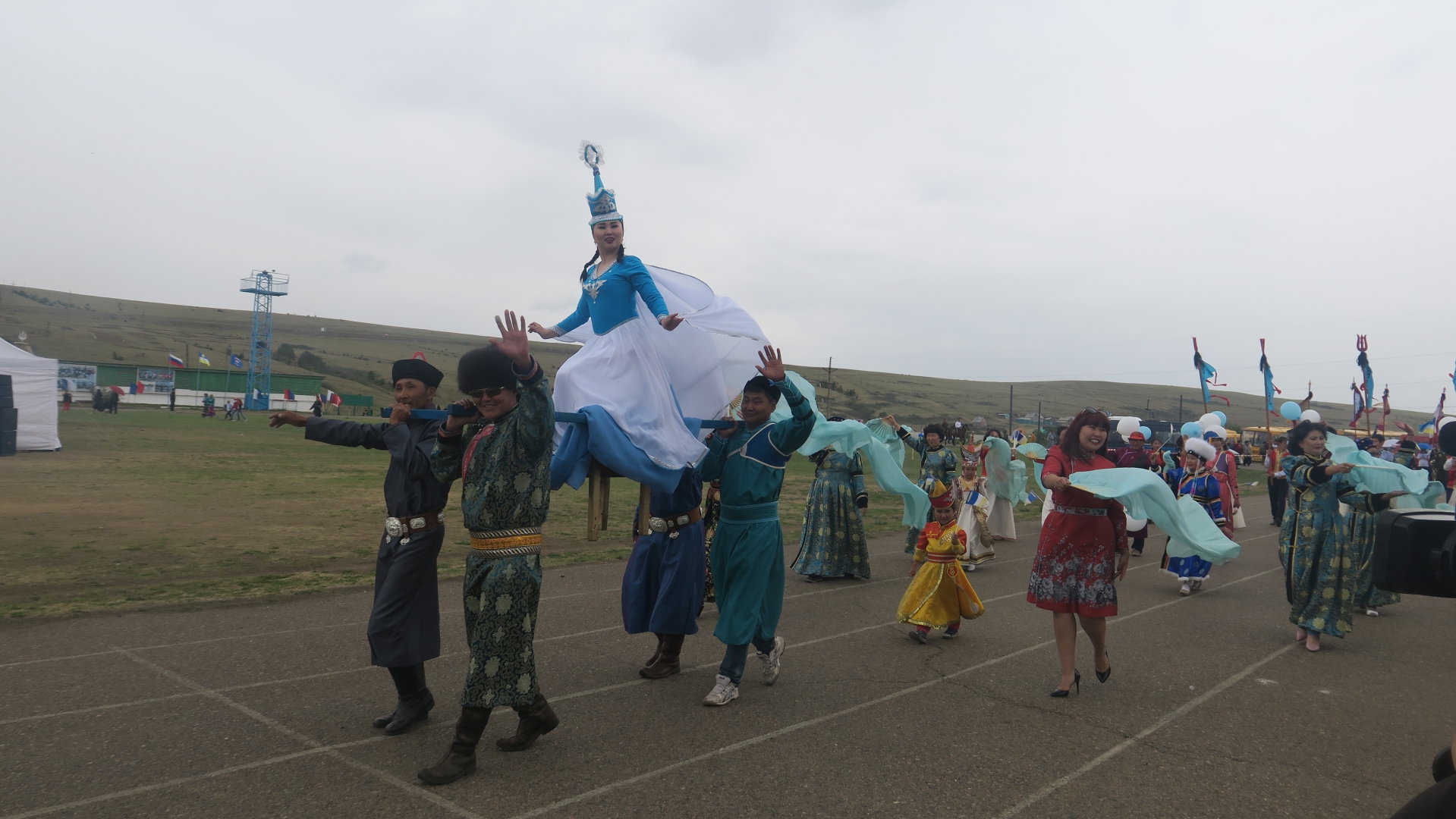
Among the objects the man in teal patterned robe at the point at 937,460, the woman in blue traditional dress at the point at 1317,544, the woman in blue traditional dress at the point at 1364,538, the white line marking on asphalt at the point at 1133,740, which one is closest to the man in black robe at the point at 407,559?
the white line marking on asphalt at the point at 1133,740

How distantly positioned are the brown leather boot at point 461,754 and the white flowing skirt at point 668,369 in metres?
1.42

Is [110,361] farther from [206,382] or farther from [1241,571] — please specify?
[1241,571]

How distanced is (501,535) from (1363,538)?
878 cm

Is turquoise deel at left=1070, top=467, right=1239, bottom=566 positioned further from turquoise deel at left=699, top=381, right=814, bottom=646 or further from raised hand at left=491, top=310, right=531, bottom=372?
raised hand at left=491, top=310, right=531, bottom=372

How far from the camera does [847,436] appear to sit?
6895mm

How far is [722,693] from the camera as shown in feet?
16.2

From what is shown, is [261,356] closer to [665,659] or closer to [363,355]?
[363,355]

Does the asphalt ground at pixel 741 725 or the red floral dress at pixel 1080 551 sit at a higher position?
the red floral dress at pixel 1080 551

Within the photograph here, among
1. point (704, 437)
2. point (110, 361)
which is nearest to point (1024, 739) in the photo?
point (704, 437)

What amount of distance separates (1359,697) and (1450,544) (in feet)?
15.3

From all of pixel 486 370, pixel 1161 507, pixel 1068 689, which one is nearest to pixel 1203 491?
→ pixel 1161 507

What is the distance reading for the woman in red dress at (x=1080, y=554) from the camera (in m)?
5.33

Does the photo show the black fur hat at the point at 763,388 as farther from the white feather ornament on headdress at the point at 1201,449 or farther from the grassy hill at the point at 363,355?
the grassy hill at the point at 363,355

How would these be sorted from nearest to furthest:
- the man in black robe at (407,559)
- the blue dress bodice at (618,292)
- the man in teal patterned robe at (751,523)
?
the man in black robe at (407,559), the blue dress bodice at (618,292), the man in teal patterned robe at (751,523)
